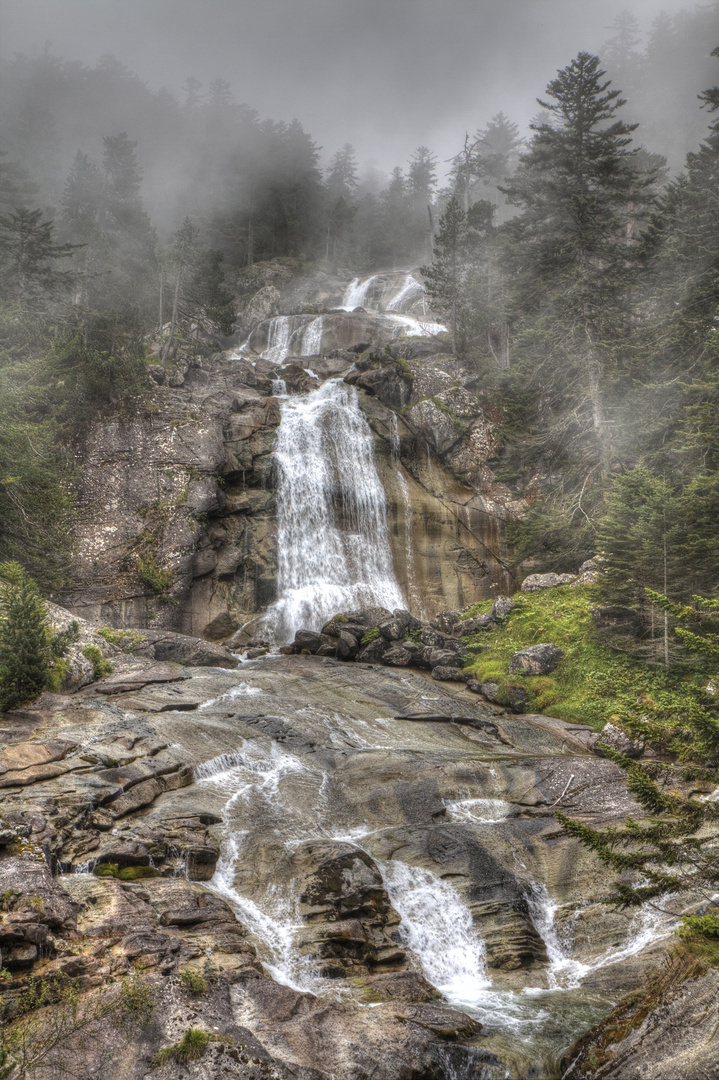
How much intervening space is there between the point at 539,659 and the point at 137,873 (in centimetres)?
1349

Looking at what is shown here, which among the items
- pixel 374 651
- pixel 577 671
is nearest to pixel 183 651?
pixel 374 651

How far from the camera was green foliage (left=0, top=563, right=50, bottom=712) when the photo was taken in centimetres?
1214

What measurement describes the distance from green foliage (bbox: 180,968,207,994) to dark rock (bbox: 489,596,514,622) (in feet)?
58.3

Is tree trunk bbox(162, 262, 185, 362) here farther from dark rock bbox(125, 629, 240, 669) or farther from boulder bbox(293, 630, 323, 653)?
boulder bbox(293, 630, 323, 653)

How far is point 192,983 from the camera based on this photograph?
573 centimetres

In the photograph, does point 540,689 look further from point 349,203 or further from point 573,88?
point 349,203

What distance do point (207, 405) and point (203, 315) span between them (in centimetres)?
2121

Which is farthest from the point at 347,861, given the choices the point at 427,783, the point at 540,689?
the point at 540,689

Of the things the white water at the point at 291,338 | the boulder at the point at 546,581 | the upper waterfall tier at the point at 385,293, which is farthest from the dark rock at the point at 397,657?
the upper waterfall tier at the point at 385,293

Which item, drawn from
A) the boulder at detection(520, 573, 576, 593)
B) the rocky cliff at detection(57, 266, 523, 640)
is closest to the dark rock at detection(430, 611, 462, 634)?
the boulder at detection(520, 573, 576, 593)

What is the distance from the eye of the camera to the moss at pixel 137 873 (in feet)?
25.4

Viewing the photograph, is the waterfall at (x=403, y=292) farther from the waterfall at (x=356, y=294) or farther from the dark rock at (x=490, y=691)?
the dark rock at (x=490, y=691)

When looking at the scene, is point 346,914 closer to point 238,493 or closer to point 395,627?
point 395,627

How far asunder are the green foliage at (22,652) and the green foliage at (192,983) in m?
8.26
